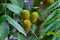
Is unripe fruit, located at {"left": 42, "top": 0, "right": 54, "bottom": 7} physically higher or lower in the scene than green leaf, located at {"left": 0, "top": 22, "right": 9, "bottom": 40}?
higher

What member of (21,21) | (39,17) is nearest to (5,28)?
(21,21)

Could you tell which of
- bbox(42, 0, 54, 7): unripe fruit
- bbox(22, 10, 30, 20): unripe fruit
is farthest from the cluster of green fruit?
bbox(42, 0, 54, 7): unripe fruit

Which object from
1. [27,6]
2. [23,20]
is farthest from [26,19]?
[27,6]

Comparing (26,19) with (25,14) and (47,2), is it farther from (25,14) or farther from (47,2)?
(47,2)

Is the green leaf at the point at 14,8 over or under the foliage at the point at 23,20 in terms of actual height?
over

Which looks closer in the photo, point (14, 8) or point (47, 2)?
point (14, 8)

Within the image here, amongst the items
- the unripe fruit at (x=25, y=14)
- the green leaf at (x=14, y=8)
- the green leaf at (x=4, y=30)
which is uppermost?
the green leaf at (x=14, y=8)

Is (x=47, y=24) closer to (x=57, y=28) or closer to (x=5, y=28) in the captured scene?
(x=57, y=28)

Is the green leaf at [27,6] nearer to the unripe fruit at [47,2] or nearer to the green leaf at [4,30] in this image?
the unripe fruit at [47,2]

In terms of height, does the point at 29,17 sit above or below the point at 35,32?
above

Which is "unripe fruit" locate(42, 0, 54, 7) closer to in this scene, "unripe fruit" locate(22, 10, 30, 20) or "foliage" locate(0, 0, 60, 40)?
"foliage" locate(0, 0, 60, 40)

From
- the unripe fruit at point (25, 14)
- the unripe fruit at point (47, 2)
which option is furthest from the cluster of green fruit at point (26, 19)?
the unripe fruit at point (47, 2)
